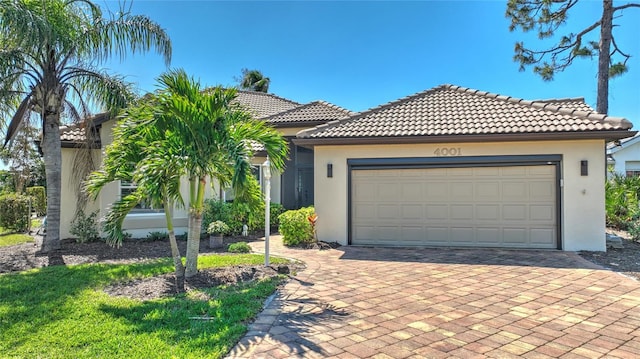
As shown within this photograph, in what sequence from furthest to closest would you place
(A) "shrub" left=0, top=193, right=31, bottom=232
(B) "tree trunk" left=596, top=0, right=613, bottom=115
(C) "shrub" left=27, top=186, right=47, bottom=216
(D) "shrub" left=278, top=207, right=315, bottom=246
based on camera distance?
(C) "shrub" left=27, top=186, right=47, bottom=216 → (B) "tree trunk" left=596, top=0, right=613, bottom=115 → (A) "shrub" left=0, top=193, right=31, bottom=232 → (D) "shrub" left=278, top=207, right=315, bottom=246

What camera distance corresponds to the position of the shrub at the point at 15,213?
599 inches

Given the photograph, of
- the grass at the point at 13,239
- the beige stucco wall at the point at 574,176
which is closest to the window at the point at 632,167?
the beige stucco wall at the point at 574,176

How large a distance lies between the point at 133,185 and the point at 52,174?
7.57 feet

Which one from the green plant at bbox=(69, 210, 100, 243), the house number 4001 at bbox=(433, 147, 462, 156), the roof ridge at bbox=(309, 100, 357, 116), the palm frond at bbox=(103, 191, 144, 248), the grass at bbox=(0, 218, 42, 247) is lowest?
the grass at bbox=(0, 218, 42, 247)

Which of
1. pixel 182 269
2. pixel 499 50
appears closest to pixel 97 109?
pixel 182 269

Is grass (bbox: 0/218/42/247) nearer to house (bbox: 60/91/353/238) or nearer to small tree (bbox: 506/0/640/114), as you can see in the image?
house (bbox: 60/91/353/238)

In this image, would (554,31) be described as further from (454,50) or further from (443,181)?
(443,181)

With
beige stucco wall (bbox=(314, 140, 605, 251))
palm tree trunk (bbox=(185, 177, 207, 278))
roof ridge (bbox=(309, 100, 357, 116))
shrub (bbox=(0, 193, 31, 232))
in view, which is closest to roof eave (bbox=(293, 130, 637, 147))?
beige stucco wall (bbox=(314, 140, 605, 251))

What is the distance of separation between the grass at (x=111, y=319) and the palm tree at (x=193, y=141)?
4.28ft

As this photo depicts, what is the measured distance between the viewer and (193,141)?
21.7 feet

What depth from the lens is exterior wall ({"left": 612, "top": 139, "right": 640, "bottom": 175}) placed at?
83.6 ft

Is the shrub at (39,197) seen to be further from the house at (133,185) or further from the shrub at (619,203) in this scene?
the shrub at (619,203)

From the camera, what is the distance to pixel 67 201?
12.5 meters

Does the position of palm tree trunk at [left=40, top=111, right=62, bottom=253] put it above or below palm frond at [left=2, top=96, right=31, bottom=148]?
below
